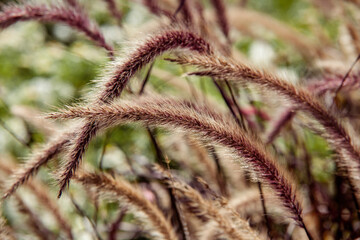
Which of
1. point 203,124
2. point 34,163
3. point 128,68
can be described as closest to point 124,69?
point 128,68

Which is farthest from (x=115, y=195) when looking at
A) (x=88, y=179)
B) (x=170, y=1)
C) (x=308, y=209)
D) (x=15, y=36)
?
(x=15, y=36)

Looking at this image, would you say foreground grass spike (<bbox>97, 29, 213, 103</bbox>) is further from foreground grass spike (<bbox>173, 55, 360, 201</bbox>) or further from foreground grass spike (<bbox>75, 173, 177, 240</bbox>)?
foreground grass spike (<bbox>75, 173, 177, 240</bbox>)

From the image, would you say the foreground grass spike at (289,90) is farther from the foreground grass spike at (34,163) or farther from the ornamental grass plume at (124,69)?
the foreground grass spike at (34,163)

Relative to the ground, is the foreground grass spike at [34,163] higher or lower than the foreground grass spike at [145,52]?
lower

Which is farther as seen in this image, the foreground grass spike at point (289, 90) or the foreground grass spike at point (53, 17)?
the foreground grass spike at point (53, 17)

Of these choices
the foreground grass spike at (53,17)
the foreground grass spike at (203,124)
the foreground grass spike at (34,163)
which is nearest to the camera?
the foreground grass spike at (203,124)

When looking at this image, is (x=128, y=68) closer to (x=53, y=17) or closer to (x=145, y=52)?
(x=145, y=52)

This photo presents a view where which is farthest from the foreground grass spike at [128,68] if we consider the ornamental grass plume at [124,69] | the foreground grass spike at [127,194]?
the foreground grass spike at [127,194]
